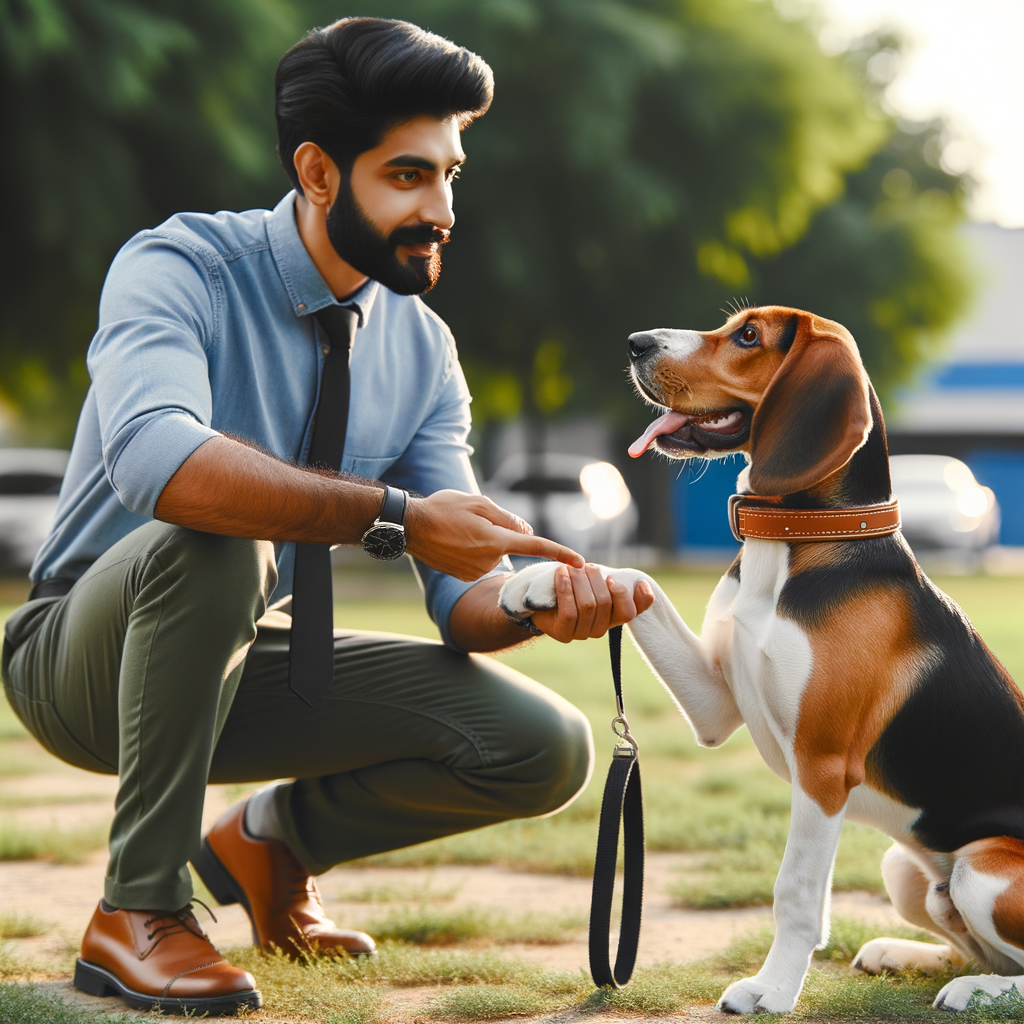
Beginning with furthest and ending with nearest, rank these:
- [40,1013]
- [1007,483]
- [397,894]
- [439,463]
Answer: [1007,483] < [397,894] < [439,463] < [40,1013]

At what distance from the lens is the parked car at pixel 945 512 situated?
23734 millimetres

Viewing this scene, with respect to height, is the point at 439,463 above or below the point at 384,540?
above

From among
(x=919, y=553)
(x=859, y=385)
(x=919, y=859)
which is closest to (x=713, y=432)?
(x=859, y=385)

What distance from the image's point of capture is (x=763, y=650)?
2957 millimetres

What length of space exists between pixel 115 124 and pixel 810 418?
1231 centimetres

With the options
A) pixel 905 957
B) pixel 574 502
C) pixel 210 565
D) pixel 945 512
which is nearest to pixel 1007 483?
pixel 945 512

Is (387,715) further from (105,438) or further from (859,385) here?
(859,385)

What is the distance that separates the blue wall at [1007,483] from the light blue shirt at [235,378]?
109 ft

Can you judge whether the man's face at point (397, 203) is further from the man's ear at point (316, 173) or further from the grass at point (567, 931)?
the grass at point (567, 931)

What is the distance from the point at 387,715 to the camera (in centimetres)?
344

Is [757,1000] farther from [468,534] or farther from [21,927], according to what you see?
[21,927]

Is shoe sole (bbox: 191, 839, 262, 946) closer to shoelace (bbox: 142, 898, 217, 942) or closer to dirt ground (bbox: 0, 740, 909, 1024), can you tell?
dirt ground (bbox: 0, 740, 909, 1024)

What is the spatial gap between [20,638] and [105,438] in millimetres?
795

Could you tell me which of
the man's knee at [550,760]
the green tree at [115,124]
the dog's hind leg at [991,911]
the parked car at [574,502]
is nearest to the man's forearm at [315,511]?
the man's knee at [550,760]
